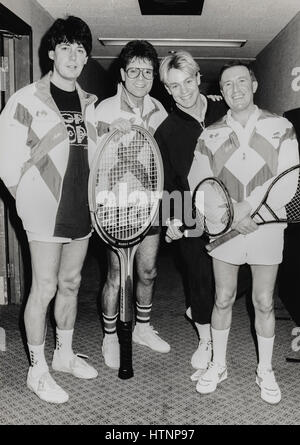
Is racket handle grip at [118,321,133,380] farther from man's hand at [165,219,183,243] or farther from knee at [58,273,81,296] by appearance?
man's hand at [165,219,183,243]

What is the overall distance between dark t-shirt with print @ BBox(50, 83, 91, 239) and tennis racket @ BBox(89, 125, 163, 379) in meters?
0.14

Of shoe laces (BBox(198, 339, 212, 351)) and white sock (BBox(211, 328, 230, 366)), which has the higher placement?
white sock (BBox(211, 328, 230, 366))

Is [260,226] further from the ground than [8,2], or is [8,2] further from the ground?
[8,2]

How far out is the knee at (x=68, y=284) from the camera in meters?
2.01

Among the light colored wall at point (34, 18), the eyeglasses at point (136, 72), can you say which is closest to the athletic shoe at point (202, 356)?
the eyeglasses at point (136, 72)

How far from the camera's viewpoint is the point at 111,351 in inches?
89.7

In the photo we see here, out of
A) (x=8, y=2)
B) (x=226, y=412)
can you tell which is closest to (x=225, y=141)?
(x=226, y=412)

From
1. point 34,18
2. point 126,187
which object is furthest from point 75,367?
point 34,18

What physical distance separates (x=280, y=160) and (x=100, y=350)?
1373mm

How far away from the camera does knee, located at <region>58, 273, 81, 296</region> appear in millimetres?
2008

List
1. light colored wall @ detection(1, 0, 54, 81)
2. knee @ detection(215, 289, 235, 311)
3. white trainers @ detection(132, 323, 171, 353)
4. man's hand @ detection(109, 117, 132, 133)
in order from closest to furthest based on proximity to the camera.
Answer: man's hand @ detection(109, 117, 132, 133) → knee @ detection(215, 289, 235, 311) → white trainers @ detection(132, 323, 171, 353) → light colored wall @ detection(1, 0, 54, 81)

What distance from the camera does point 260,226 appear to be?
179 centimetres

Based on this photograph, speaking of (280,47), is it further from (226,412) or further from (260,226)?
(226,412)

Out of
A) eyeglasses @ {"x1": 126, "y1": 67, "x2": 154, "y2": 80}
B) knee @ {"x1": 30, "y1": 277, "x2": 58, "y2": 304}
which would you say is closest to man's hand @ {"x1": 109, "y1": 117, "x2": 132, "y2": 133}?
eyeglasses @ {"x1": 126, "y1": 67, "x2": 154, "y2": 80}
